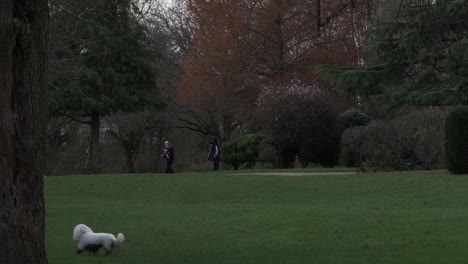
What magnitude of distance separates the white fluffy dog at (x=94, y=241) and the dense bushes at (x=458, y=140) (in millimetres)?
13639

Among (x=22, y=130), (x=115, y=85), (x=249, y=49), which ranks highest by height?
(x=249, y=49)

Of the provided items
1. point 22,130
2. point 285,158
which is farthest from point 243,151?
point 22,130

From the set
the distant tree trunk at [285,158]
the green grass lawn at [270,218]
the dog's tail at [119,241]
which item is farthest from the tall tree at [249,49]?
the dog's tail at [119,241]

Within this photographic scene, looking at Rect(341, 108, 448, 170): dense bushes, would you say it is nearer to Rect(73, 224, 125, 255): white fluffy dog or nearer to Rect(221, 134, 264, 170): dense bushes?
Rect(221, 134, 264, 170): dense bushes

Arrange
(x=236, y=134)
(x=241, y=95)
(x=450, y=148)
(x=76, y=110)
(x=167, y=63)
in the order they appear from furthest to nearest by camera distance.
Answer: (x=236, y=134), (x=167, y=63), (x=241, y=95), (x=76, y=110), (x=450, y=148)

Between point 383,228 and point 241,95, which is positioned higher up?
point 241,95

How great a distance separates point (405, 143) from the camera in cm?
2495

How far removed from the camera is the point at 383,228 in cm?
1295

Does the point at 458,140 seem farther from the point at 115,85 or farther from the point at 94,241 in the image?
the point at 115,85

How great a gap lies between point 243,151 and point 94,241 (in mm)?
25048

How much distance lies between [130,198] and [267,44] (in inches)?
761

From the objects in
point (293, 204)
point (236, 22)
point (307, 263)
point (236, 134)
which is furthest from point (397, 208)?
point (236, 134)

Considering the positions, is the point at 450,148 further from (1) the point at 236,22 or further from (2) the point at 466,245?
(1) the point at 236,22

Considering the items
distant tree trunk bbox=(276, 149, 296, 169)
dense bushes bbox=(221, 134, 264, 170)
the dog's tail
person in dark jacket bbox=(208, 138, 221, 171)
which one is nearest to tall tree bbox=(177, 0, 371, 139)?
dense bushes bbox=(221, 134, 264, 170)
